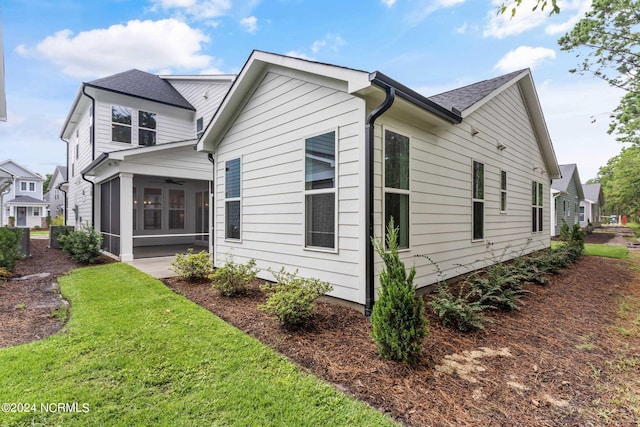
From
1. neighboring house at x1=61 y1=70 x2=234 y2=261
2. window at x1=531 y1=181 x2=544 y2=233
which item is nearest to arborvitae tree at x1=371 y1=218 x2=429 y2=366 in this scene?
neighboring house at x1=61 y1=70 x2=234 y2=261

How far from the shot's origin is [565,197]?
20156mm

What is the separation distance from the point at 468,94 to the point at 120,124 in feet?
38.4

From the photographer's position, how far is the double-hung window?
14.5ft

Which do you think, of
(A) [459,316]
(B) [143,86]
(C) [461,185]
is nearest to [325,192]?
(A) [459,316]

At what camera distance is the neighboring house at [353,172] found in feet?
13.6

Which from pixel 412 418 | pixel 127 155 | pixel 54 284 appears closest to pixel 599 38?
pixel 412 418

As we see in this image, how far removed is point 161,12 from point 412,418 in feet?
39.1

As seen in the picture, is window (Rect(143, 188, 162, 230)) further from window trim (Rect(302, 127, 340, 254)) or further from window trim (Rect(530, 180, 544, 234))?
window trim (Rect(530, 180, 544, 234))

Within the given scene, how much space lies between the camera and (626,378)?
272 centimetres

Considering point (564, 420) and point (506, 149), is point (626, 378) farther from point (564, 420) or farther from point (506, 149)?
point (506, 149)

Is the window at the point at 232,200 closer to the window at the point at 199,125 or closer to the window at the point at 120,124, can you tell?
the window at the point at 120,124

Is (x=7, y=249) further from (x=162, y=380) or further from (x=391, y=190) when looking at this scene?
(x=391, y=190)

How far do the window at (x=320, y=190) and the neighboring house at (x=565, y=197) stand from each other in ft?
62.7

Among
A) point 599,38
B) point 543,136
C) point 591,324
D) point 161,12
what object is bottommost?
point 591,324
